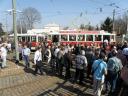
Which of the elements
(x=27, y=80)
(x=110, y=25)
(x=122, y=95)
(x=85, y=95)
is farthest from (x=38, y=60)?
(x=110, y=25)

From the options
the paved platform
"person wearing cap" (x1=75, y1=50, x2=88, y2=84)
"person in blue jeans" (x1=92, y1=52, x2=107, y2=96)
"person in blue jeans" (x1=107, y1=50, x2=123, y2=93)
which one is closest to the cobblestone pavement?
the paved platform

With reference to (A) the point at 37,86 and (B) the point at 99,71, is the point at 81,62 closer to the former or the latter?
(A) the point at 37,86

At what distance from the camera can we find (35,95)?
43.2ft

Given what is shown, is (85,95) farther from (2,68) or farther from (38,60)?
(2,68)

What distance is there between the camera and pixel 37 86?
15.1 m

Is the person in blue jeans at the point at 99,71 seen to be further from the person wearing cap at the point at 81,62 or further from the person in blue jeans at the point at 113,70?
the person wearing cap at the point at 81,62

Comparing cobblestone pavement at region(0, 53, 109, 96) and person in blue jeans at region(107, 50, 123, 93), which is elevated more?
person in blue jeans at region(107, 50, 123, 93)

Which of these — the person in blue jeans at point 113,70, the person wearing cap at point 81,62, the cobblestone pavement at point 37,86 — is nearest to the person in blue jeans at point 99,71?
the person in blue jeans at point 113,70

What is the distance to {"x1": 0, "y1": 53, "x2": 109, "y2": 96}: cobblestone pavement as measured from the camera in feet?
44.2

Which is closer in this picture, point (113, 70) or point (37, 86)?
point (113, 70)

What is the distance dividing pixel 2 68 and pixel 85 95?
9586mm

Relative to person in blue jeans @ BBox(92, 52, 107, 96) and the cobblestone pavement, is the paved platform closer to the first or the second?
the cobblestone pavement

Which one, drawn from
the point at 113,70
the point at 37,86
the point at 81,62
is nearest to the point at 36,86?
the point at 37,86

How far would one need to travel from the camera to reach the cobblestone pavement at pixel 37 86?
13.5 metres
